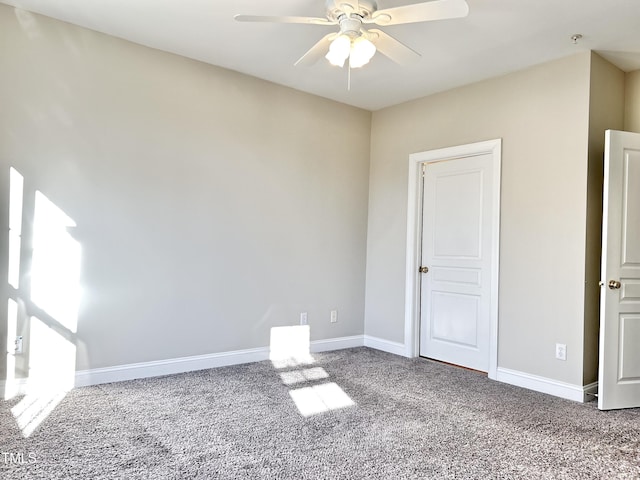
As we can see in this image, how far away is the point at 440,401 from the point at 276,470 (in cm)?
149

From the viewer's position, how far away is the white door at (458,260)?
156 inches

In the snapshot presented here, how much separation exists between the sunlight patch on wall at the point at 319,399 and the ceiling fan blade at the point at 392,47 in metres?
2.27

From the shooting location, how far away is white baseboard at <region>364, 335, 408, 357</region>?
454 cm

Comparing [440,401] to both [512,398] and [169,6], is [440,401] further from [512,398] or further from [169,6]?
[169,6]

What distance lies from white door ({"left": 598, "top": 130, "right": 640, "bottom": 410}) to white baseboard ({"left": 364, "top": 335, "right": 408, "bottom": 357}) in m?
1.82

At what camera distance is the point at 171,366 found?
364 centimetres

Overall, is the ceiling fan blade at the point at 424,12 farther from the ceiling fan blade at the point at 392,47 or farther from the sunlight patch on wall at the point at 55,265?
the sunlight patch on wall at the point at 55,265

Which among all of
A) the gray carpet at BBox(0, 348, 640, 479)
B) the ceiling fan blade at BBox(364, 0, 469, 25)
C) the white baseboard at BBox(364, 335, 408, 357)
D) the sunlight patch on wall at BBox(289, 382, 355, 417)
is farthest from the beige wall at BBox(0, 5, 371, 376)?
the ceiling fan blade at BBox(364, 0, 469, 25)

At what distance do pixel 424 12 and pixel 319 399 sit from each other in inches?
97.6

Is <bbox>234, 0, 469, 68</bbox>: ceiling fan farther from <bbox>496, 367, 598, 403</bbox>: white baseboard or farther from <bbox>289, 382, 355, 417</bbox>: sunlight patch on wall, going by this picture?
<bbox>496, 367, 598, 403</bbox>: white baseboard

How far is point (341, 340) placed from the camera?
4727mm

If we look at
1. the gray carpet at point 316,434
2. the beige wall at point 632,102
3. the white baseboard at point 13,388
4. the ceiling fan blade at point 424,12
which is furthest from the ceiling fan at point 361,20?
the white baseboard at point 13,388


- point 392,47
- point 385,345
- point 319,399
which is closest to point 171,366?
point 319,399

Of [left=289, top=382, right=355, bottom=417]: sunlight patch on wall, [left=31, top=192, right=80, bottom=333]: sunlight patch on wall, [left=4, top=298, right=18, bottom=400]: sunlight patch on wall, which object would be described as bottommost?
[left=289, top=382, right=355, bottom=417]: sunlight patch on wall
